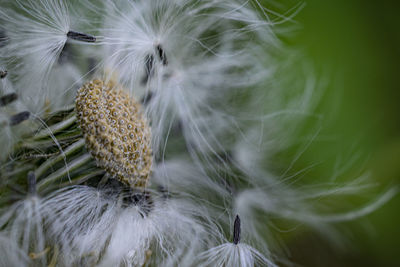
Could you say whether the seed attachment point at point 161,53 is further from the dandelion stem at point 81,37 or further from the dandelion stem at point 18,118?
the dandelion stem at point 18,118

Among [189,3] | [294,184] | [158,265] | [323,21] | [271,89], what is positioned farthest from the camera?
[323,21]

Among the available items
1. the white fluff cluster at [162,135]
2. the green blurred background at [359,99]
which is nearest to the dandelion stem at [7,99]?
the white fluff cluster at [162,135]

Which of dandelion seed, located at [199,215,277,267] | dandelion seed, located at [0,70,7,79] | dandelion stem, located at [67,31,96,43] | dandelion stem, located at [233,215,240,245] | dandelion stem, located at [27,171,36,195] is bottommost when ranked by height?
dandelion seed, located at [199,215,277,267]

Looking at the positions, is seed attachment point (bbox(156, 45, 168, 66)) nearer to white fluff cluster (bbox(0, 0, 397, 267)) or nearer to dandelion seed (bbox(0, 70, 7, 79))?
white fluff cluster (bbox(0, 0, 397, 267))

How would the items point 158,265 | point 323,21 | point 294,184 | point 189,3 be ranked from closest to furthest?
point 158,265
point 189,3
point 294,184
point 323,21

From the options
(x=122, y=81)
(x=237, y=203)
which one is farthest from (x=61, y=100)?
(x=237, y=203)

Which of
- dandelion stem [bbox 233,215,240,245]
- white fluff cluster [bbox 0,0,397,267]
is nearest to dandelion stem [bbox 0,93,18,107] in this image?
white fluff cluster [bbox 0,0,397,267]

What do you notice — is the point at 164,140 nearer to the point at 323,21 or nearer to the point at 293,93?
the point at 293,93
